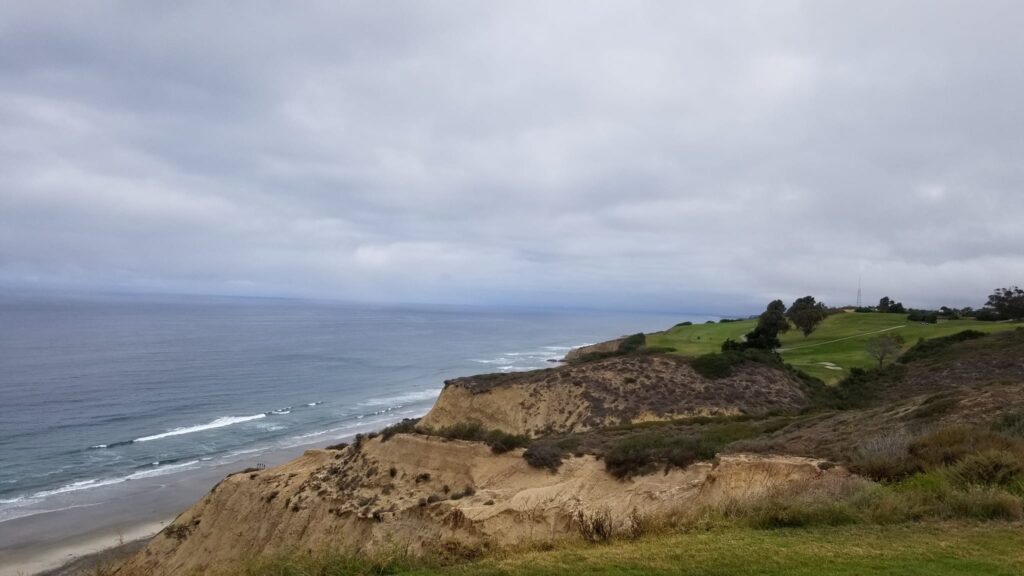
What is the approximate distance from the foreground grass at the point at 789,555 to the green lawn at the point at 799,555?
10 mm

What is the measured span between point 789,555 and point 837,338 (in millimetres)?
58829

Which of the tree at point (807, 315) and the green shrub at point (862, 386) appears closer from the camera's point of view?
the green shrub at point (862, 386)

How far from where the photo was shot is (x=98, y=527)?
25062mm

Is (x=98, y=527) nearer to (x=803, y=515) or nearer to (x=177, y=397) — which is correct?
(x=177, y=397)

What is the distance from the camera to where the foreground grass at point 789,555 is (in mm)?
6473

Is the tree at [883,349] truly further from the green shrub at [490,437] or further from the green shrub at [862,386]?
the green shrub at [490,437]

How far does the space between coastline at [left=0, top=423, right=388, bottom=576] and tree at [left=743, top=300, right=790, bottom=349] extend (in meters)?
41.1

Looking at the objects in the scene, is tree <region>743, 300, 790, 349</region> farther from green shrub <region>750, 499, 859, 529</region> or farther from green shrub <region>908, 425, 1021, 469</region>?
green shrub <region>750, 499, 859, 529</region>

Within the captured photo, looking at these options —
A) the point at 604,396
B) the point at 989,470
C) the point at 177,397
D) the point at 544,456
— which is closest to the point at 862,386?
the point at 604,396

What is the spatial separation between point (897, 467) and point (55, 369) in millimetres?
74192

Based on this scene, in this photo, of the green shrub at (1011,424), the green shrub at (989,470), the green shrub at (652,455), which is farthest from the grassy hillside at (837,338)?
the green shrub at (989,470)

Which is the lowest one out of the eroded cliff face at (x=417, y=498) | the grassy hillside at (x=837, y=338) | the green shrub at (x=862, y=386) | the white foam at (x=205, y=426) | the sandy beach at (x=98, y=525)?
the sandy beach at (x=98, y=525)

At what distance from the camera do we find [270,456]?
3544 centimetres

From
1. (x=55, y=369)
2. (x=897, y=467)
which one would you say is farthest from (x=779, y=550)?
(x=55, y=369)
